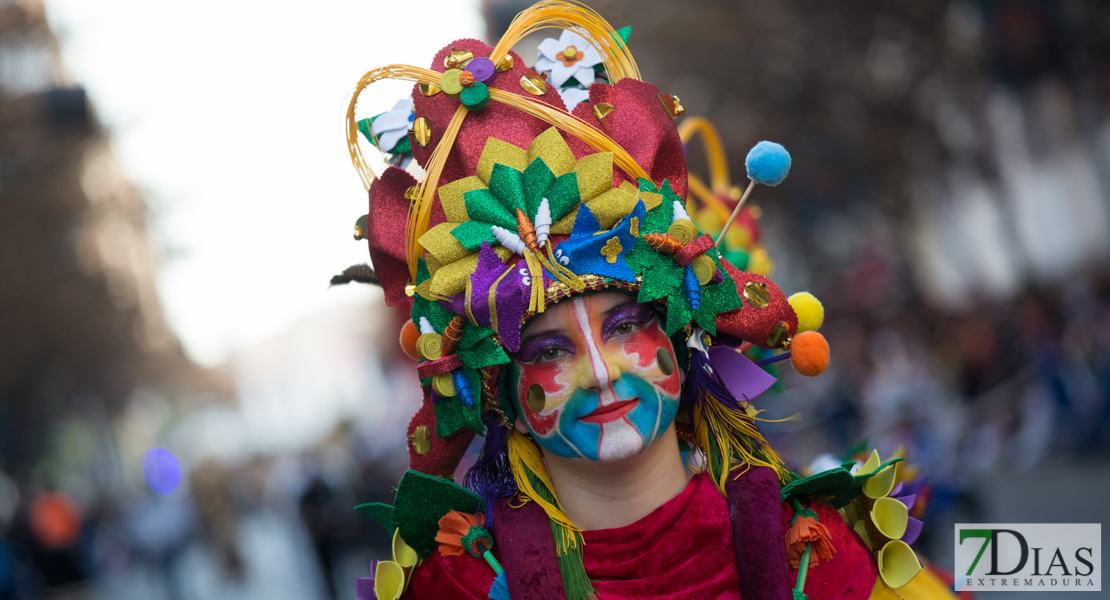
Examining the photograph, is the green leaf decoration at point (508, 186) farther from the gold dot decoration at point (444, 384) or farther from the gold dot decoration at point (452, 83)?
the gold dot decoration at point (444, 384)

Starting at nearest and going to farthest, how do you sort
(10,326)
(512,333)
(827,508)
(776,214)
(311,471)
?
(512,333) → (827,508) → (311,471) → (10,326) → (776,214)

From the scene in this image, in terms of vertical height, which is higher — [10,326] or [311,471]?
[10,326]

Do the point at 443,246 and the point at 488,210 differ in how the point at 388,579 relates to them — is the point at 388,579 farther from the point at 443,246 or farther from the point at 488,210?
the point at 488,210

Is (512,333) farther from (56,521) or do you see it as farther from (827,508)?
(56,521)

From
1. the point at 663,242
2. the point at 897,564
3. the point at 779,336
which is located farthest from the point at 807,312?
the point at 897,564

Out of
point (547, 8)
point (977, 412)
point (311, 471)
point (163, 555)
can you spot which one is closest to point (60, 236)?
point (163, 555)

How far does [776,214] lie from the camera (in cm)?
2634

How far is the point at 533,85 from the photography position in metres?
3.02

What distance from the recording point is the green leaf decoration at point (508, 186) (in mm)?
2818

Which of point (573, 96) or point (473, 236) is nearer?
point (473, 236)

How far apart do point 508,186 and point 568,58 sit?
73cm

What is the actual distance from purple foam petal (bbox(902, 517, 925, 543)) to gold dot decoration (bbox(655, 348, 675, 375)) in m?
0.93

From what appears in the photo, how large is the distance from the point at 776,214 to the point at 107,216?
1765cm

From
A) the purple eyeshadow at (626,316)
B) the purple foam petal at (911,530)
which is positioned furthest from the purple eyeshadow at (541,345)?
the purple foam petal at (911,530)
